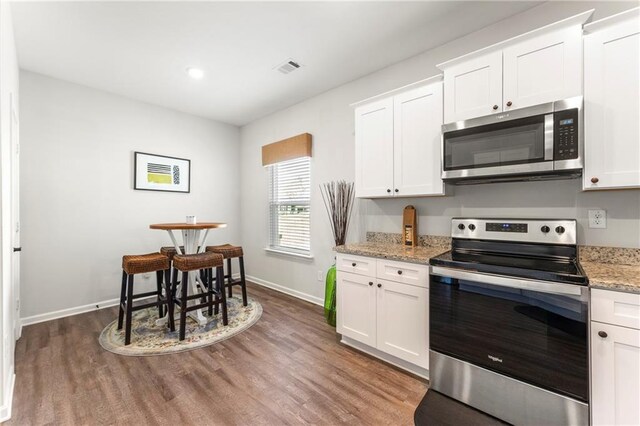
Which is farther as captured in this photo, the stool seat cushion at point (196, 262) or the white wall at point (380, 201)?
the stool seat cushion at point (196, 262)

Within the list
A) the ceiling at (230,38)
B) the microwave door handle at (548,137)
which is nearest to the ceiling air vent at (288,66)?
the ceiling at (230,38)

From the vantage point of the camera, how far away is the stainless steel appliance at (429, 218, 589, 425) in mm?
1406

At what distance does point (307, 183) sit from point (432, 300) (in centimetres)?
237

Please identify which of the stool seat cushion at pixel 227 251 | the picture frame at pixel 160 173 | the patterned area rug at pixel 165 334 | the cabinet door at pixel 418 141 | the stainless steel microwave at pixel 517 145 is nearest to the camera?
the stainless steel microwave at pixel 517 145

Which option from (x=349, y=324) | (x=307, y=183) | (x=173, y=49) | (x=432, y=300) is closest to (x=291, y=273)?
(x=307, y=183)

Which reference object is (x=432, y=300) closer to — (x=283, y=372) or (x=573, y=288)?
(x=573, y=288)

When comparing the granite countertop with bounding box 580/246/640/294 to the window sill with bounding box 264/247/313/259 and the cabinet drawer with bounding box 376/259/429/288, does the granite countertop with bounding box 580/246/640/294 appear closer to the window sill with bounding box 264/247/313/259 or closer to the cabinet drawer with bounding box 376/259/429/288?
the cabinet drawer with bounding box 376/259/429/288

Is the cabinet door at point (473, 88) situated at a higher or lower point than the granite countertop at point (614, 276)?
higher

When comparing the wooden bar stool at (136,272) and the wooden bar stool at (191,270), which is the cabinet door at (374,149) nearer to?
the wooden bar stool at (191,270)

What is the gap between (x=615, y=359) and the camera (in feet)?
4.34

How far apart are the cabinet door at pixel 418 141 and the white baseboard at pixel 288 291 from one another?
192 cm

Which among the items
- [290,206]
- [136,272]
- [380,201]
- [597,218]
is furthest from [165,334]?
[597,218]

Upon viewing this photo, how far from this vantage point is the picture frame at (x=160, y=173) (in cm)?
371

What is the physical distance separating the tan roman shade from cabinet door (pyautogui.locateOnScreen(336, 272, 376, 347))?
1.86m
